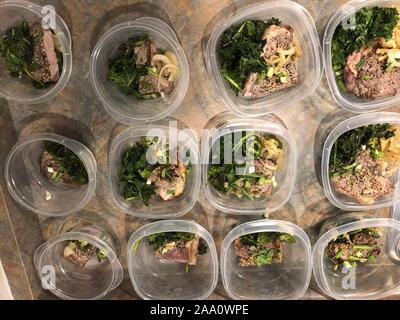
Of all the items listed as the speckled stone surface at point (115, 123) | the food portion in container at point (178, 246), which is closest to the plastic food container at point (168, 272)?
the food portion in container at point (178, 246)

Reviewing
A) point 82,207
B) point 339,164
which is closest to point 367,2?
point 339,164

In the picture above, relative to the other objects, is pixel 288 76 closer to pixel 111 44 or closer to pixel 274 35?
pixel 274 35

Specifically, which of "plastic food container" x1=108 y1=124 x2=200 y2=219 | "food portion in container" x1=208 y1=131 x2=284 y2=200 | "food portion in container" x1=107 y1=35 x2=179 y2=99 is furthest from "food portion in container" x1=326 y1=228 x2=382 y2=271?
"food portion in container" x1=107 y1=35 x2=179 y2=99

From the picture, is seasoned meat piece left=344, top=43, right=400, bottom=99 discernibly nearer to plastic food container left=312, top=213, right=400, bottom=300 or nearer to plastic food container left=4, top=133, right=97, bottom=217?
plastic food container left=312, top=213, right=400, bottom=300

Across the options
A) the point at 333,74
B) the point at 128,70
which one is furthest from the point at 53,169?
the point at 333,74

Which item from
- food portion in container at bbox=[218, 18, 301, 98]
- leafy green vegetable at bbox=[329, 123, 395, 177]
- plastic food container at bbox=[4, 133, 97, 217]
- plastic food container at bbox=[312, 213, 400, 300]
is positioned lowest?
plastic food container at bbox=[312, 213, 400, 300]

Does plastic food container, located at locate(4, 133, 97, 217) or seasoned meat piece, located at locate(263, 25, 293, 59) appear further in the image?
plastic food container, located at locate(4, 133, 97, 217)

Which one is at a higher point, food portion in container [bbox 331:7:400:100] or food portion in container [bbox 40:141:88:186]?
food portion in container [bbox 331:7:400:100]
